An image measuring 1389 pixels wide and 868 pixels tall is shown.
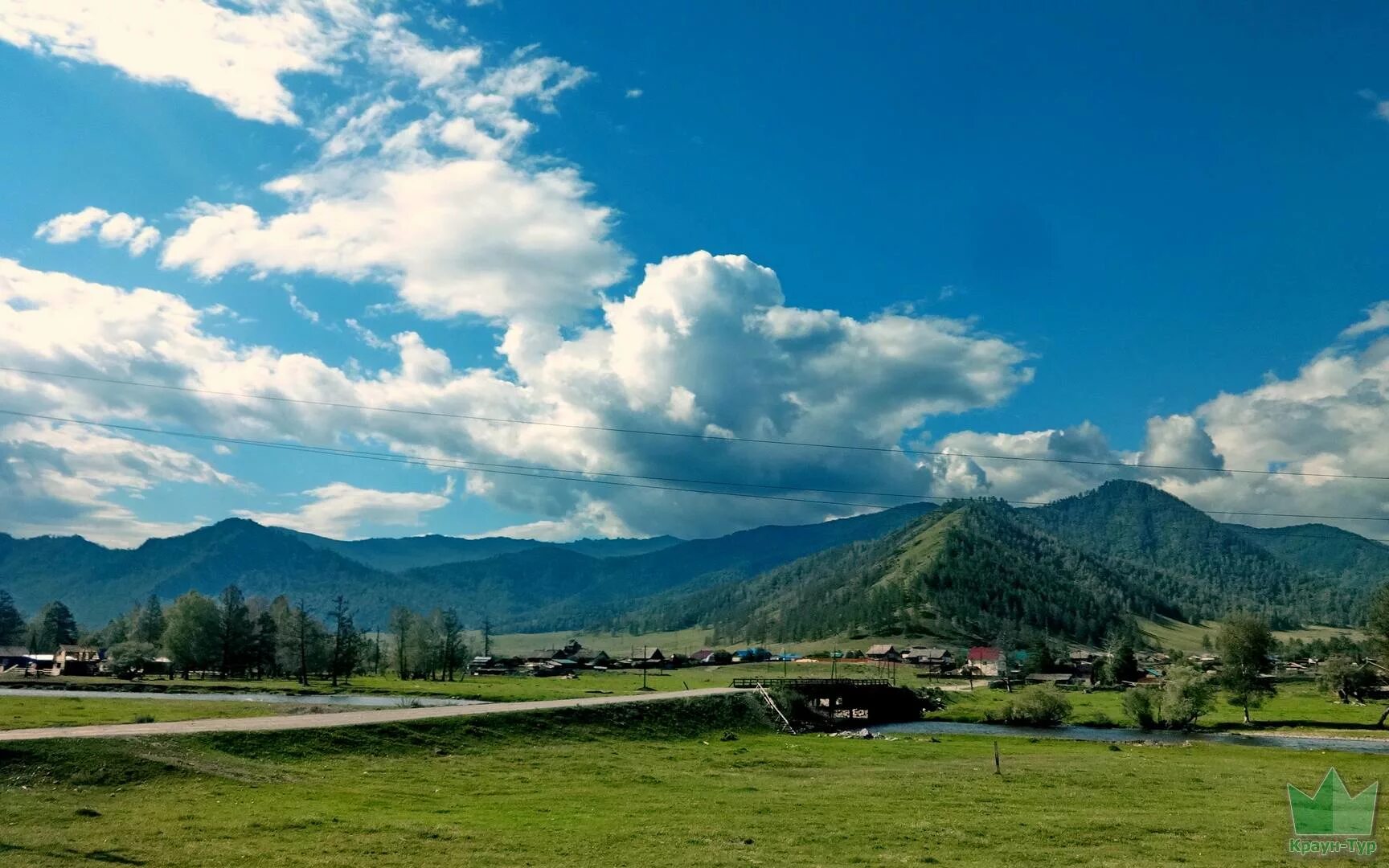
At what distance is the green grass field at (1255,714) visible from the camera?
128m

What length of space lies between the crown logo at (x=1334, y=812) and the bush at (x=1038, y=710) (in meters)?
78.2

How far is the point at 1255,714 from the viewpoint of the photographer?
481 ft

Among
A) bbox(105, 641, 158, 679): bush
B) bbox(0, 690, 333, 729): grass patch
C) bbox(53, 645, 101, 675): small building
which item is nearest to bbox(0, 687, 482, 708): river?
bbox(0, 690, 333, 729): grass patch

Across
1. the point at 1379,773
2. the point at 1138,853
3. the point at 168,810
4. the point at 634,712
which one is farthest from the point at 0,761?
the point at 1379,773

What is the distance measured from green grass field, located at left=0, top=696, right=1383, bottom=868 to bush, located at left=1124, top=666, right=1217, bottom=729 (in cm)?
5733

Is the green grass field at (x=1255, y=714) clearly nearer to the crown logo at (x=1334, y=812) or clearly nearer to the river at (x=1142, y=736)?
the river at (x=1142, y=736)

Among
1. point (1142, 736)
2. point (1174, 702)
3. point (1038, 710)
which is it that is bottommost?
point (1142, 736)

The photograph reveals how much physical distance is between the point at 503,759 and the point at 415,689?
299 ft

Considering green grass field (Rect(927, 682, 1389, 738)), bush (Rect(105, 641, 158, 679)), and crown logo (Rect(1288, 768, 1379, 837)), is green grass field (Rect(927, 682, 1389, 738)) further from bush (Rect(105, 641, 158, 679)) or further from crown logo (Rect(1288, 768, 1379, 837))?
bush (Rect(105, 641, 158, 679))

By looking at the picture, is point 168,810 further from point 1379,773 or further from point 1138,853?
point 1379,773

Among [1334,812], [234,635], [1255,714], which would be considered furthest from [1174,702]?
[234,635]

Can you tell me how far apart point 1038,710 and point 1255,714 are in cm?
4512

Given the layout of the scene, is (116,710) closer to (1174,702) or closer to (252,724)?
(252,724)

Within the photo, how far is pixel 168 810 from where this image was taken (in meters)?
36.5
